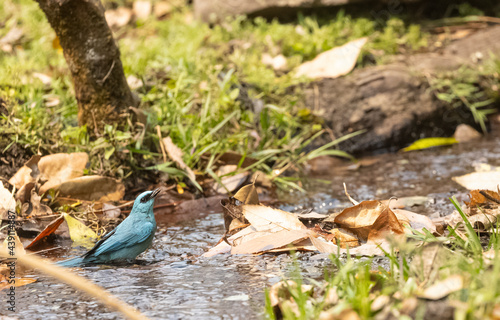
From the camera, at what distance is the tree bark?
323cm

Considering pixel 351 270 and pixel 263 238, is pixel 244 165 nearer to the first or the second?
pixel 263 238

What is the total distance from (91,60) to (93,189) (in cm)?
82

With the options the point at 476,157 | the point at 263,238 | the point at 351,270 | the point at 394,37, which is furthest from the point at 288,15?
the point at 351,270

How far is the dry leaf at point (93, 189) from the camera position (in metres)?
3.33

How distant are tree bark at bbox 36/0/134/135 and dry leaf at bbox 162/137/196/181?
34 cm

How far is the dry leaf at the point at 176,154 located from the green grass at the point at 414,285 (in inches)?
71.2

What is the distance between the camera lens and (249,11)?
21.5 ft

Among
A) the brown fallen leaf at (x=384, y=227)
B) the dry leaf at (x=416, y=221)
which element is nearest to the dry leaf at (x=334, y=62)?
the dry leaf at (x=416, y=221)

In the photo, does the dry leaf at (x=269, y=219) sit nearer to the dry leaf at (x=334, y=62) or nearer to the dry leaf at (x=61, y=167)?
the dry leaf at (x=61, y=167)

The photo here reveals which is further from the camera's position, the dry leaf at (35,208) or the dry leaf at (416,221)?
the dry leaf at (35,208)

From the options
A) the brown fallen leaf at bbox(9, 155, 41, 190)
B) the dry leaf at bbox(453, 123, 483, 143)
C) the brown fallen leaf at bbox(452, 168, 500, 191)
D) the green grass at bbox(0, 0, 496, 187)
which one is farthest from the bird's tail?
the dry leaf at bbox(453, 123, 483, 143)

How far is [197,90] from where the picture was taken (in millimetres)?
4488

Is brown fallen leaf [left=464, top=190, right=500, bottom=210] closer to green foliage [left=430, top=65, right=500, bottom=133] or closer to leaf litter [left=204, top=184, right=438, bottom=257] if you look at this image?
leaf litter [left=204, top=184, right=438, bottom=257]

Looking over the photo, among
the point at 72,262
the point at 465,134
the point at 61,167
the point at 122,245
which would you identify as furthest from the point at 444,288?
the point at 465,134
